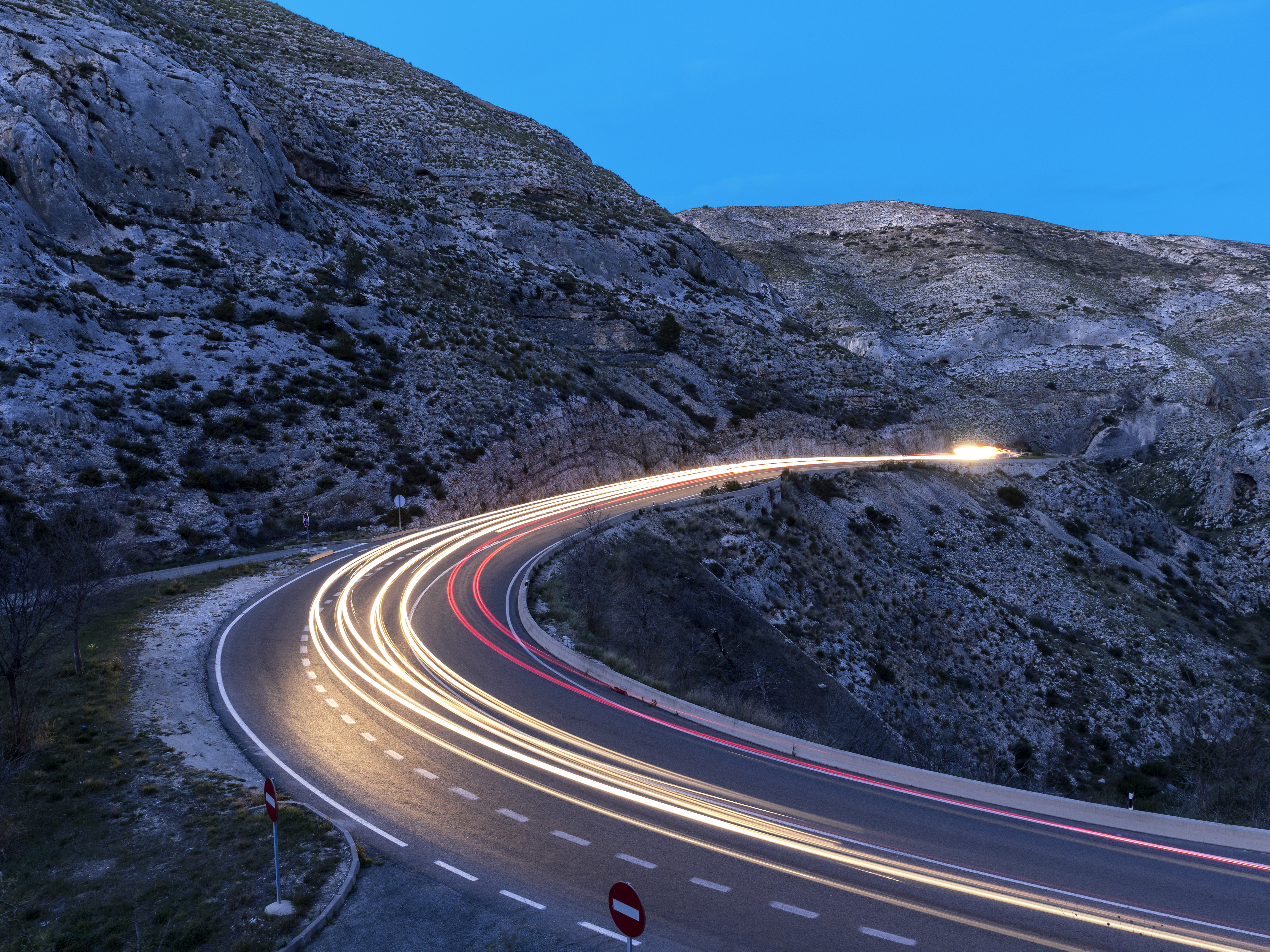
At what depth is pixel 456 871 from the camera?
33.1ft

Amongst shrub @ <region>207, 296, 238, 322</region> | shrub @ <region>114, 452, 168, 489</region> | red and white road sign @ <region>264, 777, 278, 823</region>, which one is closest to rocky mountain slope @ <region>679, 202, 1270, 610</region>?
shrub @ <region>207, 296, 238, 322</region>

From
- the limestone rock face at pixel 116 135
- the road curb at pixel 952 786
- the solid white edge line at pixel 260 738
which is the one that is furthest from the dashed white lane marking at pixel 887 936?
the limestone rock face at pixel 116 135

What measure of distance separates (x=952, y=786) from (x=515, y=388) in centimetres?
3659

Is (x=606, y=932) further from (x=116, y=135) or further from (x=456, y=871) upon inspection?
(x=116, y=135)

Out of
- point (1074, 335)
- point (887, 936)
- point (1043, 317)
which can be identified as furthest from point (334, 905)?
point (1043, 317)

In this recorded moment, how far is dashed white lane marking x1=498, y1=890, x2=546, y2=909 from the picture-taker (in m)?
9.25

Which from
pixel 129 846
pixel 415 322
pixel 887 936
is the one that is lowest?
pixel 129 846

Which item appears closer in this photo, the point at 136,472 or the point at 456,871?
the point at 456,871

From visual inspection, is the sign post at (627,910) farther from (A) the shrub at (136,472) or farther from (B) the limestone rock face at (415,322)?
(A) the shrub at (136,472)

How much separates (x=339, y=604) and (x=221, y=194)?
35.2 m

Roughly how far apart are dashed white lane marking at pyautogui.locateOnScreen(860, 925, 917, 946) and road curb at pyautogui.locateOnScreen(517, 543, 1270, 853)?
5.03 meters

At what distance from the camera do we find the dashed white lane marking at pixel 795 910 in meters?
9.07

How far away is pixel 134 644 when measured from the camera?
65.1 feet

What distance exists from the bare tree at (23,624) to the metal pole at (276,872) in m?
7.11
